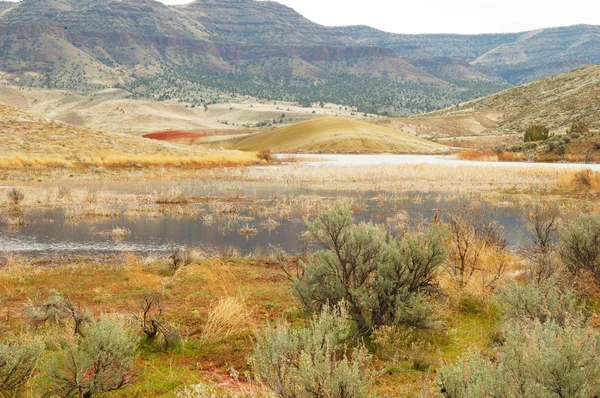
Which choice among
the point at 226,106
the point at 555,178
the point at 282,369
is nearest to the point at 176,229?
the point at 282,369

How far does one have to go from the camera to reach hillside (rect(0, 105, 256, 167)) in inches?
1831

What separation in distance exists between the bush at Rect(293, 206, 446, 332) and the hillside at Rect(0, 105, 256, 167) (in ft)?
134

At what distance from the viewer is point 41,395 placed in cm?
642

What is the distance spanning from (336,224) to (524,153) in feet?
168

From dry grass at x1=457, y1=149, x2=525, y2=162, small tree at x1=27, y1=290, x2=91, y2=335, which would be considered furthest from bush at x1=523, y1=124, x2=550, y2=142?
small tree at x1=27, y1=290, x2=91, y2=335

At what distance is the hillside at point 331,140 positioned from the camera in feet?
251

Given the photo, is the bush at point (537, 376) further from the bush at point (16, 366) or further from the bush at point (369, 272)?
the bush at point (16, 366)

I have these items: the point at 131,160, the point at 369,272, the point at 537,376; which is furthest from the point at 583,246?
the point at 131,160

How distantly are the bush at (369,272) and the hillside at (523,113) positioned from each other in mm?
81620

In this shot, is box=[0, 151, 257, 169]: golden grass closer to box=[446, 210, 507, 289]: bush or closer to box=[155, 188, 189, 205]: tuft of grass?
box=[155, 188, 189, 205]: tuft of grass

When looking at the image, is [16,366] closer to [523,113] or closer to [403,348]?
[403,348]

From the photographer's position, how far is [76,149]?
166ft

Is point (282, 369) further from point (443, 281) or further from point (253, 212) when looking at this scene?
point (253, 212)

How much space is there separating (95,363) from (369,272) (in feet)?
14.4
